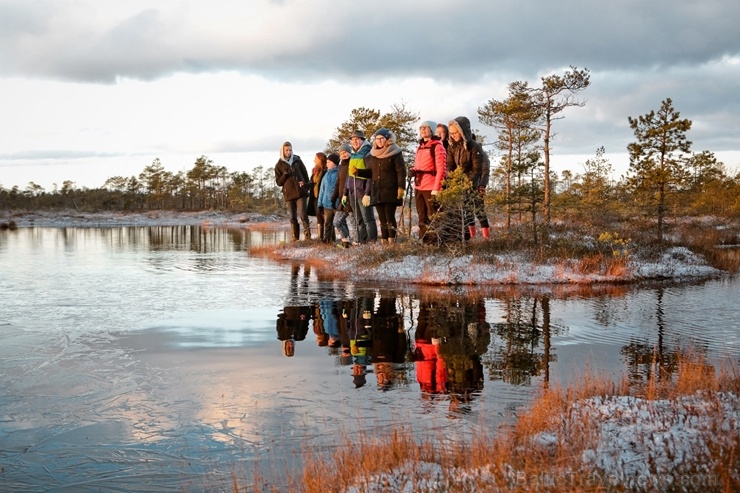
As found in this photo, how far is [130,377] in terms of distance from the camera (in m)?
6.64

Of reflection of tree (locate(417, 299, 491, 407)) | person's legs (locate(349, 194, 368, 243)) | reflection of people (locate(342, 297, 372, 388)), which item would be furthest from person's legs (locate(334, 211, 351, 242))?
reflection of tree (locate(417, 299, 491, 407))

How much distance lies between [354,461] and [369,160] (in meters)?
13.1

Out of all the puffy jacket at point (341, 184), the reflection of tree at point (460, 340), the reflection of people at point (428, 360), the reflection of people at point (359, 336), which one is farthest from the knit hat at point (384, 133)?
the reflection of people at point (428, 360)

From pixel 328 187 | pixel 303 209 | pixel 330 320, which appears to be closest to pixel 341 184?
pixel 328 187

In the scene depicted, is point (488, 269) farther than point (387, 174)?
No

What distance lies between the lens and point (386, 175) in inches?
640

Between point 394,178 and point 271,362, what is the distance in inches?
379

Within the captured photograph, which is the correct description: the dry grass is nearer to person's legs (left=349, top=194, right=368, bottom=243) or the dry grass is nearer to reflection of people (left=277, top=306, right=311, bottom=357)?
reflection of people (left=277, top=306, right=311, bottom=357)

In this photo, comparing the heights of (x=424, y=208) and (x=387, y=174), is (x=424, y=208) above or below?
below

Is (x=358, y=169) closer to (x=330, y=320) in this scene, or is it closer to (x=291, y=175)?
(x=291, y=175)

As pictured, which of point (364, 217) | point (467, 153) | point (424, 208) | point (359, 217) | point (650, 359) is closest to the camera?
point (650, 359)

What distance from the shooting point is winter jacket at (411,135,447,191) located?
1479 cm

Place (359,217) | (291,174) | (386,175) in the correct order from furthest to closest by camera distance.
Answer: (291,174), (359,217), (386,175)

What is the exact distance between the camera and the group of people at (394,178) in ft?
49.2
